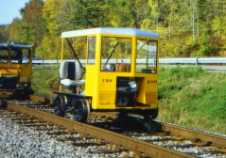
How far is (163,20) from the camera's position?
6019cm

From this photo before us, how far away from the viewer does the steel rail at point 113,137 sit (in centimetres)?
1020

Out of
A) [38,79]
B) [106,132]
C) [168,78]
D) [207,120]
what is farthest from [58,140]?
[38,79]

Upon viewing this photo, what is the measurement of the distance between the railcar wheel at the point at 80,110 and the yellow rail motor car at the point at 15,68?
798 cm

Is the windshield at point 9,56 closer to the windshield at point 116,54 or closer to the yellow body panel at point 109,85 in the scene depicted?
the yellow body panel at point 109,85

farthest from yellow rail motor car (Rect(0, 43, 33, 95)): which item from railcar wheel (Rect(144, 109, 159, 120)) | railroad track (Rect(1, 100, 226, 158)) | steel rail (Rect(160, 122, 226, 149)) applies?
steel rail (Rect(160, 122, 226, 149))

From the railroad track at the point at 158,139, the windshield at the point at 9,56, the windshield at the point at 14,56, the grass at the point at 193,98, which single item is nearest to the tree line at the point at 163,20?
the grass at the point at 193,98

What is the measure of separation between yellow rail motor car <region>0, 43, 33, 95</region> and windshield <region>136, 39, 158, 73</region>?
29.7 feet

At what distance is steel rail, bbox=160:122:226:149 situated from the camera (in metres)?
11.9

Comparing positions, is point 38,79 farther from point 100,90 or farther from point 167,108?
point 100,90

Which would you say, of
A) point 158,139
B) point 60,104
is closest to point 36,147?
point 158,139

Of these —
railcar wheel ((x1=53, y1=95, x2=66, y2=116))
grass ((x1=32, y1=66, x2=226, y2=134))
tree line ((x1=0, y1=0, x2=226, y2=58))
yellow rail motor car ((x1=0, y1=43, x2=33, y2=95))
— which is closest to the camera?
railcar wheel ((x1=53, y1=95, x2=66, y2=116))

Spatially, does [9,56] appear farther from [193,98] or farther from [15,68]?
[193,98]

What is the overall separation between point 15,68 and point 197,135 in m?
11.8

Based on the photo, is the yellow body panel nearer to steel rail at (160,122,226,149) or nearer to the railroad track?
the railroad track
